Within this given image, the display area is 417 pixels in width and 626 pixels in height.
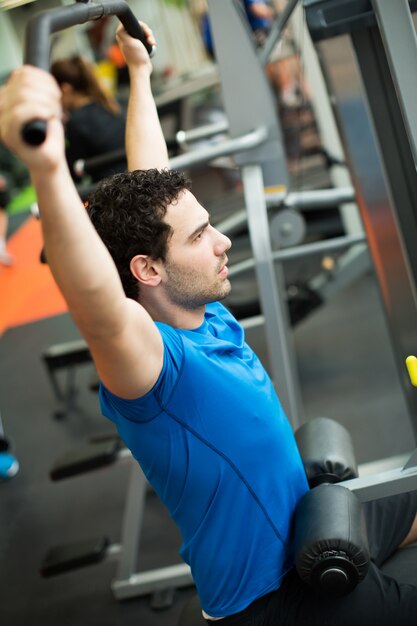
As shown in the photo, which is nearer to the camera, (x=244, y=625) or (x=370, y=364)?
(x=244, y=625)

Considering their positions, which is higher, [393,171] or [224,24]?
[224,24]

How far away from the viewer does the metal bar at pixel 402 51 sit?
1386mm

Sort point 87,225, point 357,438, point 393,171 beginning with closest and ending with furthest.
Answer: point 87,225
point 393,171
point 357,438

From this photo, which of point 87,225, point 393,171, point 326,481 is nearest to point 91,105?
point 393,171

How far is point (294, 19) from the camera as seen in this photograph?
444 cm

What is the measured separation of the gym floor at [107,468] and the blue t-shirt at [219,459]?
1257 millimetres

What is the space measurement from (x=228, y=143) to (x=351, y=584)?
5.76 ft

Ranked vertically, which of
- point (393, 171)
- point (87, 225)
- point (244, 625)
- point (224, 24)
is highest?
point (224, 24)

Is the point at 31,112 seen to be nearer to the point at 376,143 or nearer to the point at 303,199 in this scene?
the point at 376,143

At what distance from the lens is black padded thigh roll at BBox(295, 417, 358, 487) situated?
157 cm

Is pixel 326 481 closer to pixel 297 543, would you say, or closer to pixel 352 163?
pixel 297 543

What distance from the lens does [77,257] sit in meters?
0.99

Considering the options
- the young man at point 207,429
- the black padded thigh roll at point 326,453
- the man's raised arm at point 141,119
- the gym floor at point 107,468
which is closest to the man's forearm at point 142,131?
the man's raised arm at point 141,119

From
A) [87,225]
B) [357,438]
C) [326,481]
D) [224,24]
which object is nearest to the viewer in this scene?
[87,225]
